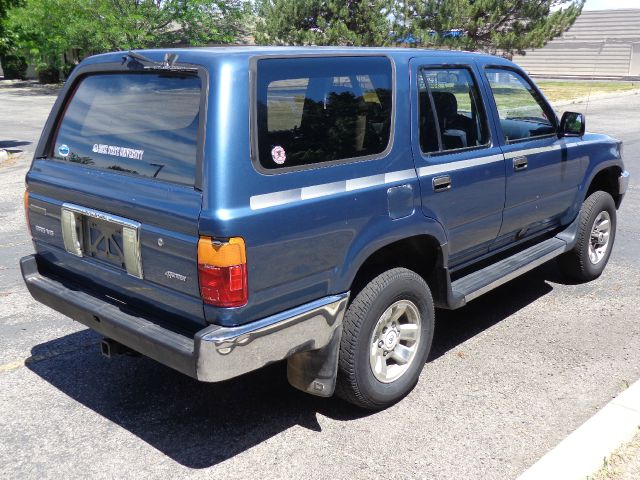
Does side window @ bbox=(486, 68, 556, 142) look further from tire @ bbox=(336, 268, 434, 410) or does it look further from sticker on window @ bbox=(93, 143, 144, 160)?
sticker on window @ bbox=(93, 143, 144, 160)

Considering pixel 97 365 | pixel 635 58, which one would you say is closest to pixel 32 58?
pixel 97 365

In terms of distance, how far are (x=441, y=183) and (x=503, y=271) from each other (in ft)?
3.57

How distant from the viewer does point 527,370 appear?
172 inches

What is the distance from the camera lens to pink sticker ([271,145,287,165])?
314cm

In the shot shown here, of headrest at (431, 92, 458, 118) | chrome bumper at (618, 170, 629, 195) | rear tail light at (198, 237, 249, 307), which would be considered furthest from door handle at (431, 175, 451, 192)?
chrome bumper at (618, 170, 629, 195)

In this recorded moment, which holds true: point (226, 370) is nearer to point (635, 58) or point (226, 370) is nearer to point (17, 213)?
point (17, 213)

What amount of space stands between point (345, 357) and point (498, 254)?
1.89 m

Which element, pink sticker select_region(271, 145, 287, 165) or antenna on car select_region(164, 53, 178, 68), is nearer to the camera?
pink sticker select_region(271, 145, 287, 165)

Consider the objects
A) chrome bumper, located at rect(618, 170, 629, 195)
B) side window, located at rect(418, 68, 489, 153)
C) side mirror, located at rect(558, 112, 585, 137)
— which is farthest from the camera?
chrome bumper, located at rect(618, 170, 629, 195)

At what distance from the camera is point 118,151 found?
11.4ft

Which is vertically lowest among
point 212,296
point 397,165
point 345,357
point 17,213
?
point 17,213

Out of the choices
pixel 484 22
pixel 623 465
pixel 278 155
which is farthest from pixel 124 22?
pixel 623 465

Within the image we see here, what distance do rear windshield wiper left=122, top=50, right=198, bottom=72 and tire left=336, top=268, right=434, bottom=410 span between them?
147 cm

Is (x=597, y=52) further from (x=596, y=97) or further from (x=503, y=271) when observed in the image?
(x=503, y=271)
